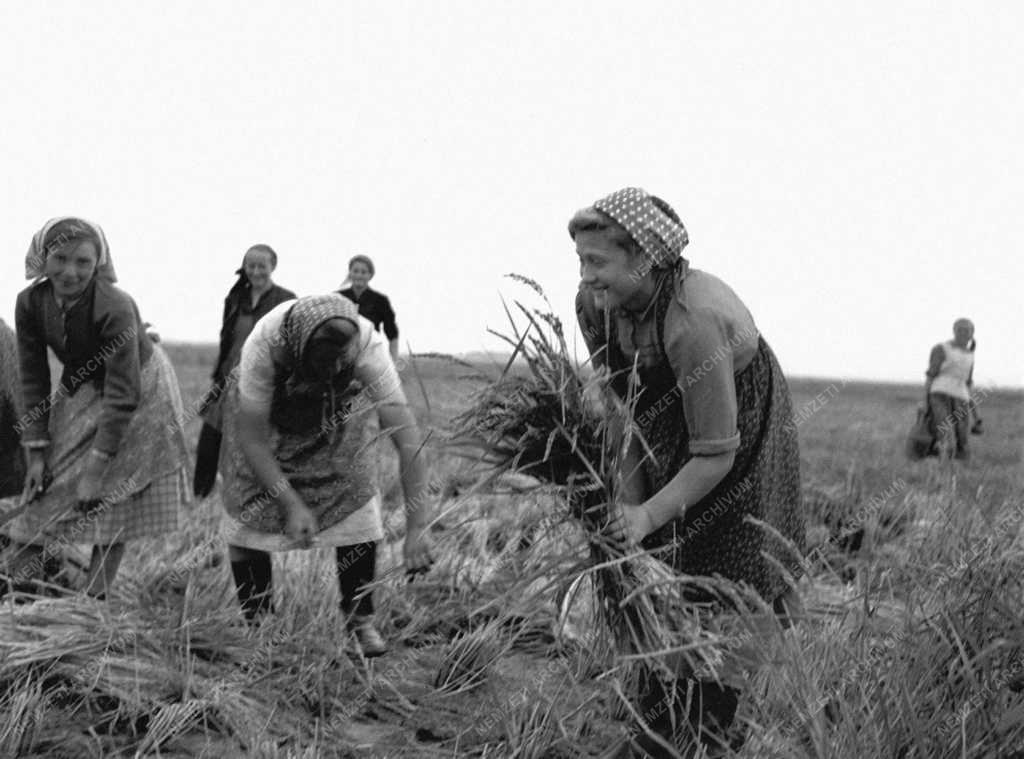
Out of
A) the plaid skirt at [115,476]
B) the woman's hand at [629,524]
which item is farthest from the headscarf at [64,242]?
the woman's hand at [629,524]

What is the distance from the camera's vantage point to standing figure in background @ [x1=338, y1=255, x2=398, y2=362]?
6.39 meters

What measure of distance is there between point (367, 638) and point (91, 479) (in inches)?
Answer: 39.9

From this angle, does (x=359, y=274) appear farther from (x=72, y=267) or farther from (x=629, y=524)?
(x=629, y=524)

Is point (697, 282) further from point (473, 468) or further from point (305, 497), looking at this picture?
point (305, 497)

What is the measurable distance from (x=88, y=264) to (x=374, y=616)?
4.44ft

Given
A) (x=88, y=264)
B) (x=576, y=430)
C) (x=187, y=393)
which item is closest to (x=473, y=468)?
(x=576, y=430)

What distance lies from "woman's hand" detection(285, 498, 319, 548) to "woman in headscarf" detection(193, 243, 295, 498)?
2037mm

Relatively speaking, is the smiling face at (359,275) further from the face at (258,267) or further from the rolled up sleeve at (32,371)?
the rolled up sleeve at (32,371)

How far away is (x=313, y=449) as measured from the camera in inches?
140

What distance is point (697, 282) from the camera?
227 centimetres

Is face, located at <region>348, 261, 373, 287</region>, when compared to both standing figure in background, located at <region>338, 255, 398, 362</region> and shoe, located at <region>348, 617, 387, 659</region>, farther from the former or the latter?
shoe, located at <region>348, 617, 387, 659</region>

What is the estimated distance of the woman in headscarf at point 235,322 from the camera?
212 inches

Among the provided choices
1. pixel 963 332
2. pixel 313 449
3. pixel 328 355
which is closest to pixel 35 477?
pixel 313 449

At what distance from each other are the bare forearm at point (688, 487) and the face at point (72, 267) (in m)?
Result: 2.05
